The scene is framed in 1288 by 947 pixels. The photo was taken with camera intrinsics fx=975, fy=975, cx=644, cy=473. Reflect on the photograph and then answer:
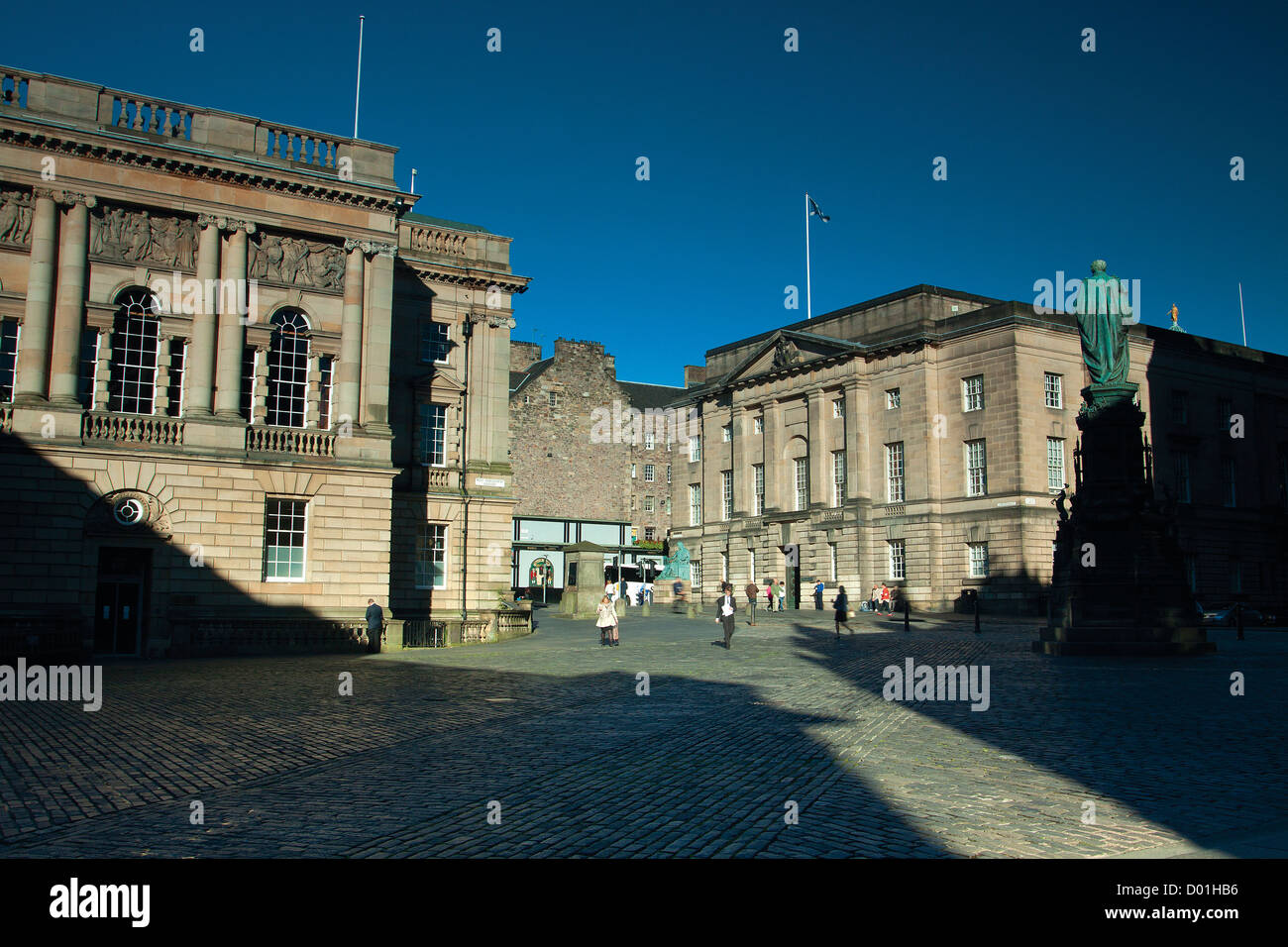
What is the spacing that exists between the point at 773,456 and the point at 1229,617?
26989mm

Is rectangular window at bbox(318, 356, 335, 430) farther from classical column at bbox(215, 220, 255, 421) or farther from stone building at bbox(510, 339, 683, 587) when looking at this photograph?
stone building at bbox(510, 339, 683, 587)

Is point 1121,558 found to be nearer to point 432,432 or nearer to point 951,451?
point 432,432

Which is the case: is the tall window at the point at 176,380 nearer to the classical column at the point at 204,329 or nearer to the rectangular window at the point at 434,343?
the classical column at the point at 204,329

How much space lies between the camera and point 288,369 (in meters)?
30.5

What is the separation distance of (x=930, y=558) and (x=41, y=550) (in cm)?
4014

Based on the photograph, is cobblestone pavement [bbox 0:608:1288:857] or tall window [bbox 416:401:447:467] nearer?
cobblestone pavement [bbox 0:608:1288:857]

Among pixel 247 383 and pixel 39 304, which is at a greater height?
pixel 39 304

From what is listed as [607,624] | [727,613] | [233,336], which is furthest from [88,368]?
[727,613]

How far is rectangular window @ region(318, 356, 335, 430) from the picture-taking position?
30.9m

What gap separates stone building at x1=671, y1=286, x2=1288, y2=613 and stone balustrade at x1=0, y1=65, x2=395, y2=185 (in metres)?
32.0

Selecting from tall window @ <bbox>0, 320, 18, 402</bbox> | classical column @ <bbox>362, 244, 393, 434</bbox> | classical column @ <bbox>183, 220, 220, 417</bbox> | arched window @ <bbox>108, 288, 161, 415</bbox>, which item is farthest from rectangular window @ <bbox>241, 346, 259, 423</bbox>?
tall window @ <bbox>0, 320, 18, 402</bbox>

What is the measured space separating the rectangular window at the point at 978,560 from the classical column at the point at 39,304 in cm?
4083
